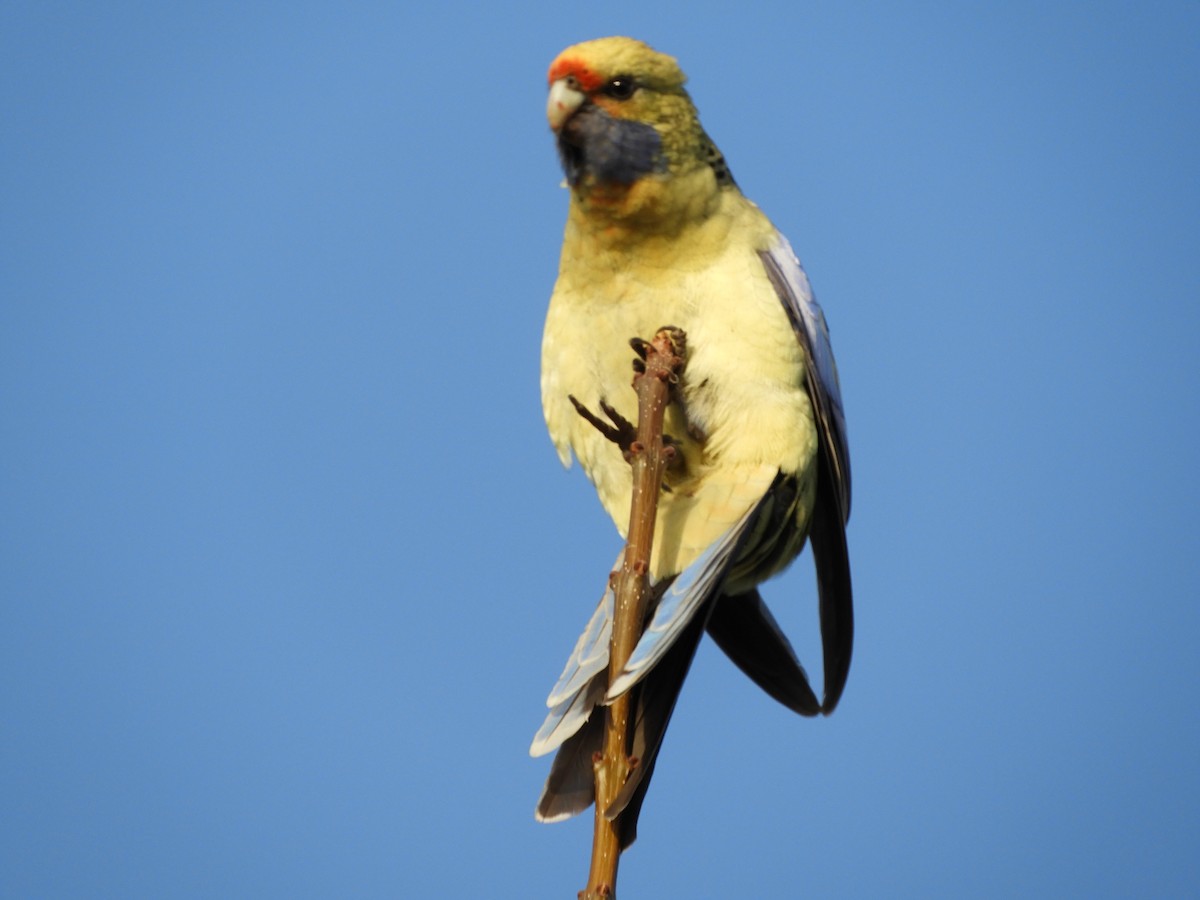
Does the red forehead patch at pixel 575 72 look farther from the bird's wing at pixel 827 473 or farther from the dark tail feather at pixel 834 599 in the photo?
the dark tail feather at pixel 834 599

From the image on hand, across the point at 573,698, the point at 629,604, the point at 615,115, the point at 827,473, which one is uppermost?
the point at 615,115

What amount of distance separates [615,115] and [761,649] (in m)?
2.14

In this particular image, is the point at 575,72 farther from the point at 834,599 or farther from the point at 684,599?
the point at 834,599

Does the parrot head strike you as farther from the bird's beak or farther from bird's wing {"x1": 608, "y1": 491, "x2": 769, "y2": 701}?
bird's wing {"x1": 608, "y1": 491, "x2": 769, "y2": 701}

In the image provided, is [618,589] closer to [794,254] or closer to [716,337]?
[716,337]

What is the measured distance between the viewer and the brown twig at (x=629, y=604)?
3.15 meters

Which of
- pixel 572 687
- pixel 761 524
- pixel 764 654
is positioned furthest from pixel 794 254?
pixel 572 687

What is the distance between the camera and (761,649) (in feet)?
16.7

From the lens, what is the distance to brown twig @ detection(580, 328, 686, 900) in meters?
3.15

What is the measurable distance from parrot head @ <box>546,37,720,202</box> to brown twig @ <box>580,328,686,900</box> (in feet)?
3.56

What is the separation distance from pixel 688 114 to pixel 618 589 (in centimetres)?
226

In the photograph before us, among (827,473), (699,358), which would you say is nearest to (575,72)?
(699,358)

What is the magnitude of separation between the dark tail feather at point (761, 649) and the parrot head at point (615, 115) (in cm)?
171

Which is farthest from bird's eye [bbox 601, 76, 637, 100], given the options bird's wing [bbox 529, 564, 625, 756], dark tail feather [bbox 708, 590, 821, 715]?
dark tail feather [bbox 708, 590, 821, 715]
